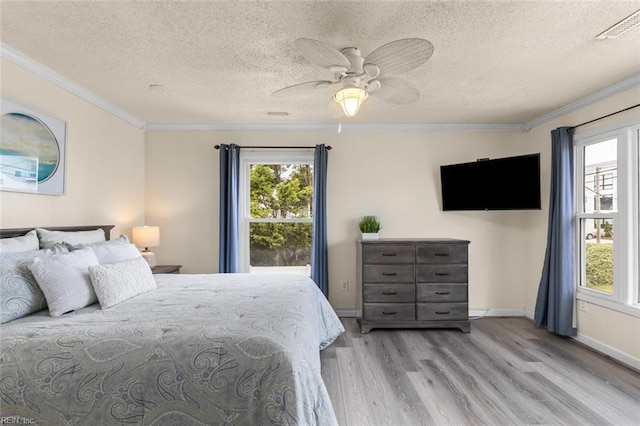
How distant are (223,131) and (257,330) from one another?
10.7 ft

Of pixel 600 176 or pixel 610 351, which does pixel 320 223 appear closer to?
pixel 600 176

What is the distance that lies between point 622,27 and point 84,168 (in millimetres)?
4330

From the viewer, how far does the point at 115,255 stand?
2.40m

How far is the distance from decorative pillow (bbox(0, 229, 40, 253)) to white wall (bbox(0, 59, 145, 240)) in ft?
0.84

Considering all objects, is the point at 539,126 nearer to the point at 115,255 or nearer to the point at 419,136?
the point at 419,136

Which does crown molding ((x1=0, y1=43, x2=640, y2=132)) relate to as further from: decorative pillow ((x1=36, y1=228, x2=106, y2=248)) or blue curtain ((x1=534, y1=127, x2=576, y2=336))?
decorative pillow ((x1=36, y1=228, x2=106, y2=248))

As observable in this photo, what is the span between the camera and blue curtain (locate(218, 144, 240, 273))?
12.7 ft

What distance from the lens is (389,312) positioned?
354cm

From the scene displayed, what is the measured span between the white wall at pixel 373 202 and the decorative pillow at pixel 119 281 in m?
1.75

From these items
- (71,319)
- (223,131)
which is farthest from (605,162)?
(71,319)

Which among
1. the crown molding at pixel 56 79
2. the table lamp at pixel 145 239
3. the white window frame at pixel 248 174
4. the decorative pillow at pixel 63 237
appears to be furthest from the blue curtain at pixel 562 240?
the crown molding at pixel 56 79

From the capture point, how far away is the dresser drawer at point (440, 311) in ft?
11.6

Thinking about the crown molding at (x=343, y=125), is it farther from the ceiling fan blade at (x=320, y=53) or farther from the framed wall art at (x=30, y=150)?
the ceiling fan blade at (x=320, y=53)

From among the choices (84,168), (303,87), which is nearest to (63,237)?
(84,168)
